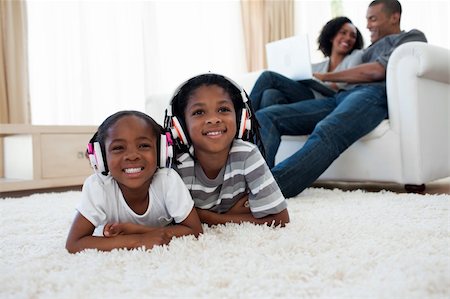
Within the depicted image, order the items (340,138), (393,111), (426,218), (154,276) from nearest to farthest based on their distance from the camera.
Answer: (154,276), (426,218), (340,138), (393,111)

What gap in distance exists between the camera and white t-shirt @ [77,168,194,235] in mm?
1054

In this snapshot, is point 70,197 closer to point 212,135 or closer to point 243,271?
point 212,135

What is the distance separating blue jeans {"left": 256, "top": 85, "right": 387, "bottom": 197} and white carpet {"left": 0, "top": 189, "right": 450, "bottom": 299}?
0.40m

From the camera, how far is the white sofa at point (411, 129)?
1.86 meters

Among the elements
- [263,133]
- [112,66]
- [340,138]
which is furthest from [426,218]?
[112,66]

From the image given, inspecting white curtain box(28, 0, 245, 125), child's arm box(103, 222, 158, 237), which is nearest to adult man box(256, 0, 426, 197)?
child's arm box(103, 222, 158, 237)

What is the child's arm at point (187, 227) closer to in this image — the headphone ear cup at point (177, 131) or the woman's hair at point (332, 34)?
the headphone ear cup at point (177, 131)

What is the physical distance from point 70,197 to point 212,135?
124 cm

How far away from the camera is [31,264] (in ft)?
2.93

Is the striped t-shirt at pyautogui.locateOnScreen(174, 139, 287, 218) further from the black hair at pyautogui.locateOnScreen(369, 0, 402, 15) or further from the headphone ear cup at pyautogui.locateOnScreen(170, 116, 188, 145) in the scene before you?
the black hair at pyautogui.locateOnScreen(369, 0, 402, 15)

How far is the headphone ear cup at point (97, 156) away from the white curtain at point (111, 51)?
2.28 meters

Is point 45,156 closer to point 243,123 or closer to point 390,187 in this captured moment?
point 243,123

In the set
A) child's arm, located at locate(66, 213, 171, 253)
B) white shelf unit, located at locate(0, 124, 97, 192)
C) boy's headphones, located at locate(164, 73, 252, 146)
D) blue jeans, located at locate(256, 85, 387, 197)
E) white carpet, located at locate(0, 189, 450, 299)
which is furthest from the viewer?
white shelf unit, located at locate(0, 124, 97, 192)

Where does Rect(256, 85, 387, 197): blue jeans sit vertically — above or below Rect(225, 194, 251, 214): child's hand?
above
